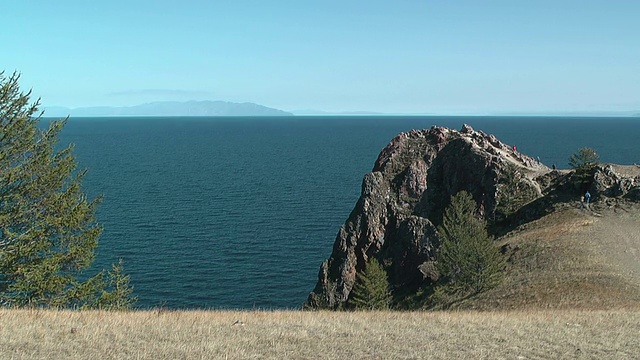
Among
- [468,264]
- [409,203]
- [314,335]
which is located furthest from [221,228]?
[314,335]

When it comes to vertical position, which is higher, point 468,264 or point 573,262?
point 573,262

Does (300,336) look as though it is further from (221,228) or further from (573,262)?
(221,228)

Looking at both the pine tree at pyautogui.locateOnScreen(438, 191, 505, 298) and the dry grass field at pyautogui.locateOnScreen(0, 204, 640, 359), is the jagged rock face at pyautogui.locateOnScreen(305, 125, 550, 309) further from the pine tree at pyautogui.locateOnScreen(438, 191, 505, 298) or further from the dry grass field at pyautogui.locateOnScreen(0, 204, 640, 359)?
the dry grass field at pyautogui.locateOnScreen(0, 204, 640, 359)

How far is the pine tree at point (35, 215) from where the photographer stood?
28.3 m

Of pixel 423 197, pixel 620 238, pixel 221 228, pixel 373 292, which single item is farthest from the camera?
pixel 221 228

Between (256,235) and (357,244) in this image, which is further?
(256,235)

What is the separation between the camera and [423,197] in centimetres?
7281

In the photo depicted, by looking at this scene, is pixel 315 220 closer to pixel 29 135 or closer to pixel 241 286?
pixel 241 286

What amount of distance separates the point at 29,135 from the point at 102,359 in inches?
705

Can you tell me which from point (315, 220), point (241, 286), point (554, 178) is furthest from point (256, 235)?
point (554, 178)

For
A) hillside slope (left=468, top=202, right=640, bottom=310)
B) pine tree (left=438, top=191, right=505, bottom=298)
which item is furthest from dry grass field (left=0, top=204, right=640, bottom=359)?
pine tree (left=438, top=191, right=505, bottom=298)

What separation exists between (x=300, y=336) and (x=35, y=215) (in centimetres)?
1864

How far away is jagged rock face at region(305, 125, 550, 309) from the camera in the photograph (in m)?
60.7

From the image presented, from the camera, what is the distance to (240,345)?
1839cm
